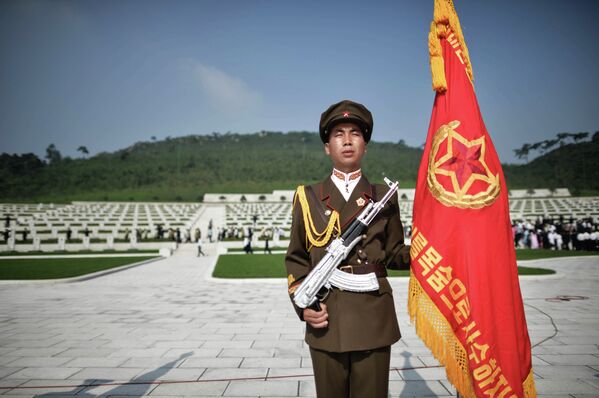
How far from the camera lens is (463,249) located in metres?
2.29

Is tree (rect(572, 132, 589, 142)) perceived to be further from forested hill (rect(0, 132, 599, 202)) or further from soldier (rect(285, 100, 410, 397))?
soldier (rect(285, 100, 410, 397))

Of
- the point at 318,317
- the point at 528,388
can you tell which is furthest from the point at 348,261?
the point at 528,388

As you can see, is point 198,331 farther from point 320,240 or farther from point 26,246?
point 26,246

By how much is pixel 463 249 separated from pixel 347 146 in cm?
100

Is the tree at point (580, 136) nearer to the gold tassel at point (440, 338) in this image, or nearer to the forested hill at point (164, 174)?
the forested hill at point (164, 174)

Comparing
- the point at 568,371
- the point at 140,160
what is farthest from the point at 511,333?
the point at 140,160

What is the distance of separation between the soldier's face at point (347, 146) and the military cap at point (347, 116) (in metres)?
0.05

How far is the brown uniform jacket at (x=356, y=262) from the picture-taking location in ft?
6.97

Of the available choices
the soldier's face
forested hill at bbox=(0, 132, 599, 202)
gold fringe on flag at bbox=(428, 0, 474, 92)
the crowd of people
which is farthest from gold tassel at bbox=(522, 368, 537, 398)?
forested hill at bbox=(0, 132, 599, 202)

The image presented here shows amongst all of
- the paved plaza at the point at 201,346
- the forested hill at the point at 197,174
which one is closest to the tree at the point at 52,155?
the forested hill at the point at 197,174

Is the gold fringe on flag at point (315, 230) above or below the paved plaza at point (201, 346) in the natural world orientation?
above

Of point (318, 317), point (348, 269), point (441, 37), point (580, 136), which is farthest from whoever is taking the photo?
point (580, 136)

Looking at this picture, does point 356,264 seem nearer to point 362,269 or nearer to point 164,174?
point 362,269

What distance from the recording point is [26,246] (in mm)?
25656
